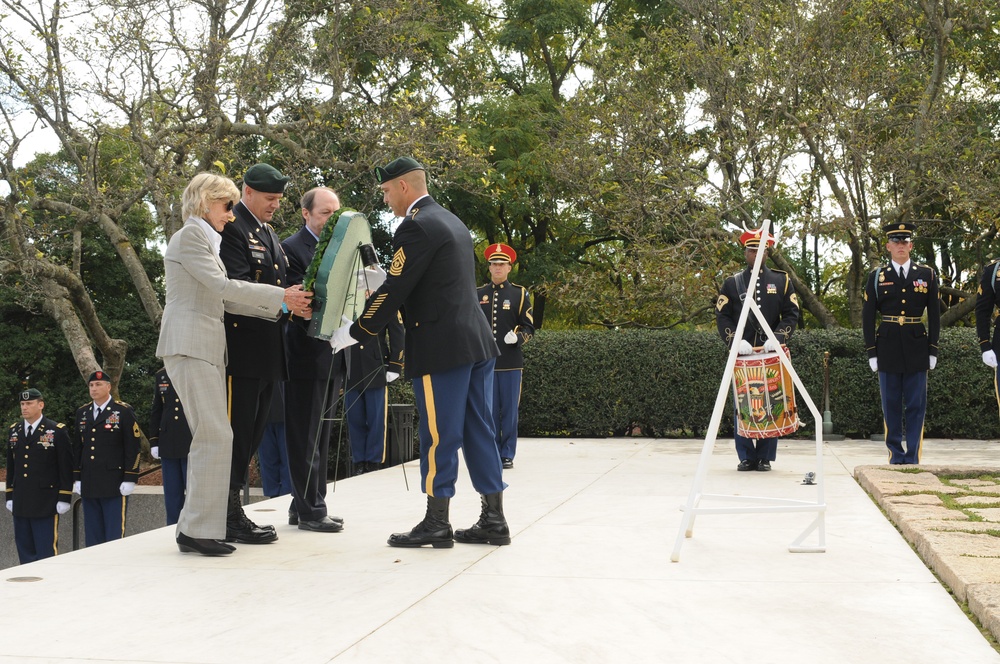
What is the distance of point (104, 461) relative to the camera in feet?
32.7

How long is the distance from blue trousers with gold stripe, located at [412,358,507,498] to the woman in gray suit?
972 mm

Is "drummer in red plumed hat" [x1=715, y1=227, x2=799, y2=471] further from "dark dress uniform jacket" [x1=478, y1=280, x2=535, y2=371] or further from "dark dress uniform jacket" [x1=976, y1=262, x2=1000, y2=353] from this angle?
"dark dress uniform jacket" [x1=478, y1=280, x2=535, y2=371]

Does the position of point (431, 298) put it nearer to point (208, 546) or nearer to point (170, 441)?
point (208, 546)

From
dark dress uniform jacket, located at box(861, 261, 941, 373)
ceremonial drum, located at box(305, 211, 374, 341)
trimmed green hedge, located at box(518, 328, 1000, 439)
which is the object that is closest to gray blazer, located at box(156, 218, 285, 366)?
ceremonial drum, located at box(305, 211, 374, 341)

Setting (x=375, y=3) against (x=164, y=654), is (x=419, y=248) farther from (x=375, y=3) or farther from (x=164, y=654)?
(x=375, y=3)

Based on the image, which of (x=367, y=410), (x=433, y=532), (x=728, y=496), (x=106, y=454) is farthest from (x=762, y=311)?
(x=106, y=454)

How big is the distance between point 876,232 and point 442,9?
998 centimetres

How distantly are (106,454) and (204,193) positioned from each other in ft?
17.7

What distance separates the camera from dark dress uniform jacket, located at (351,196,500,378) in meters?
5.33

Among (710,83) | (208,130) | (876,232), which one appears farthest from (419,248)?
(876,232)

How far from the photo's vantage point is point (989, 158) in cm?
1644

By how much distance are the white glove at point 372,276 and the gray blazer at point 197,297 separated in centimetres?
66

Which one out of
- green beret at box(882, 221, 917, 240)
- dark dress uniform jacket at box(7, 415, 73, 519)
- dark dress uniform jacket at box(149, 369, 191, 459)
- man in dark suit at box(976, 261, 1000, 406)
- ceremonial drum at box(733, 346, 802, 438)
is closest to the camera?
man in dark suit at box(976, 261, 1000, 406)

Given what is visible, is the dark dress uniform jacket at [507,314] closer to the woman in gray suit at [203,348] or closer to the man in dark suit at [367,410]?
the man in dark suit at [367,410]
